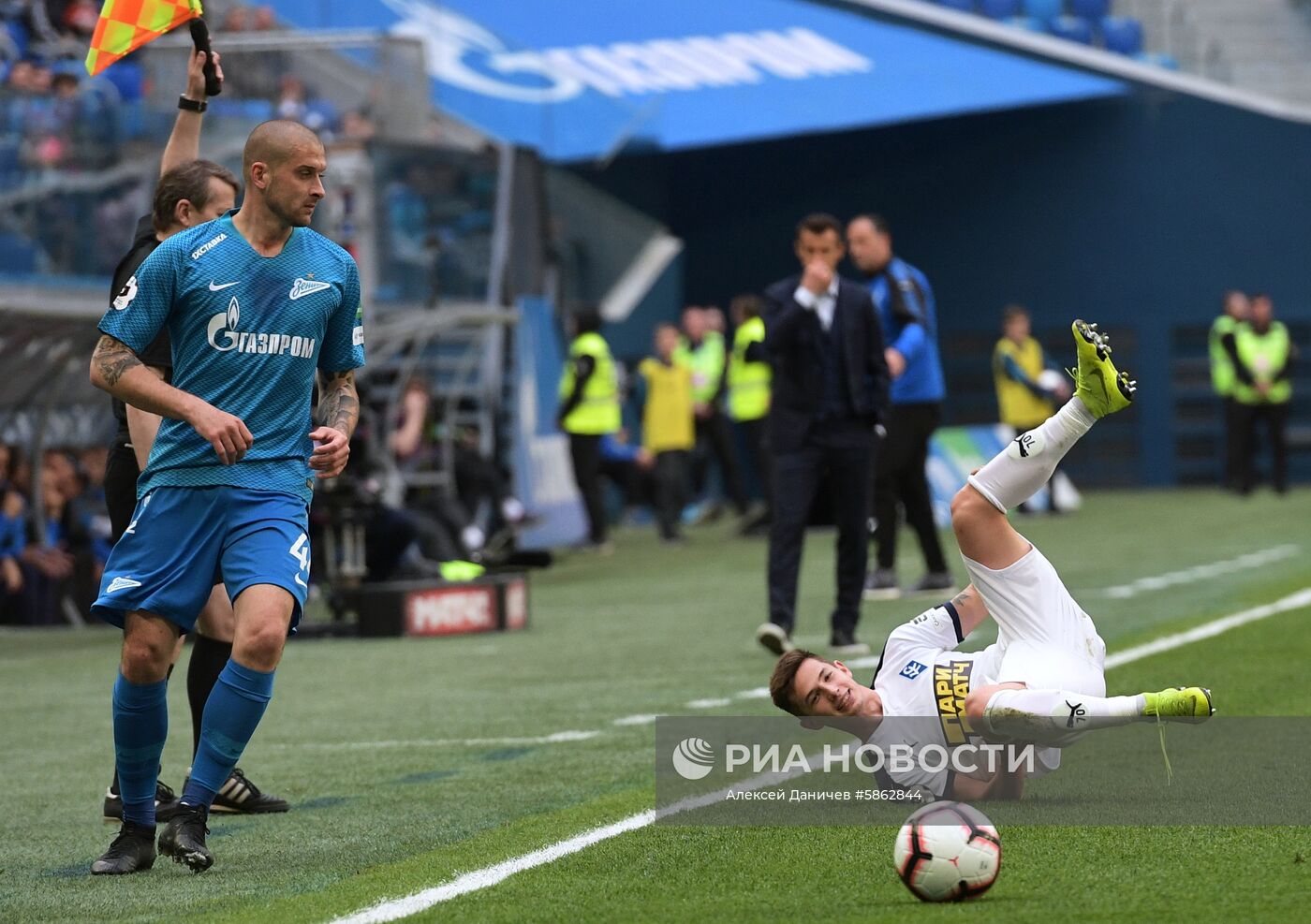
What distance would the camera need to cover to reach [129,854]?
591 cm

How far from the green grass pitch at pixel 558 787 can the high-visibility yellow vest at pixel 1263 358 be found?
366 inches

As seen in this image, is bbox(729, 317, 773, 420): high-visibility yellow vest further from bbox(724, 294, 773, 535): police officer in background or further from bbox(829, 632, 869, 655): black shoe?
bbox(829, 632, 869, 655): black shoe

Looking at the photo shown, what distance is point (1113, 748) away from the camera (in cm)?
750

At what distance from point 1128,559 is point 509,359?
259 inches

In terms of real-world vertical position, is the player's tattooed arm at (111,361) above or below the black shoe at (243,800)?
above

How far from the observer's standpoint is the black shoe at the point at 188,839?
5.77 meters

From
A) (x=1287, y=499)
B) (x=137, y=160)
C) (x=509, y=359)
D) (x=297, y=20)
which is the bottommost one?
(x=1287, y=499)

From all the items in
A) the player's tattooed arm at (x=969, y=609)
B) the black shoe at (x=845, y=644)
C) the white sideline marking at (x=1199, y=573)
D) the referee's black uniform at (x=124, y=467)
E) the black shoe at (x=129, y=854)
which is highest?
the referee's black uniform at (x=124, y=467)

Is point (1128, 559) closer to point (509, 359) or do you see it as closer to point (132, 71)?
point (509, 359)

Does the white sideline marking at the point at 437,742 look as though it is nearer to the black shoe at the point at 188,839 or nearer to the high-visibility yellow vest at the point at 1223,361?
the black shoe at the point at 188,839

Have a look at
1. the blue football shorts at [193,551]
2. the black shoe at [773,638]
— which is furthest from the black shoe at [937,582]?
the blue football shorts at [193,551]

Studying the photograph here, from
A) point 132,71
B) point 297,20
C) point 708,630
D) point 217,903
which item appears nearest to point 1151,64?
point 297,20

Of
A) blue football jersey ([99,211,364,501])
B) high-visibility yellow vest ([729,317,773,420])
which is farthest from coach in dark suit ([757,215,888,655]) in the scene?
high-visibility yellow vest ([729,317,773,420])

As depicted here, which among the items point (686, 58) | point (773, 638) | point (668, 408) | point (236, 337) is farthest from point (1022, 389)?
point (236, 337)
